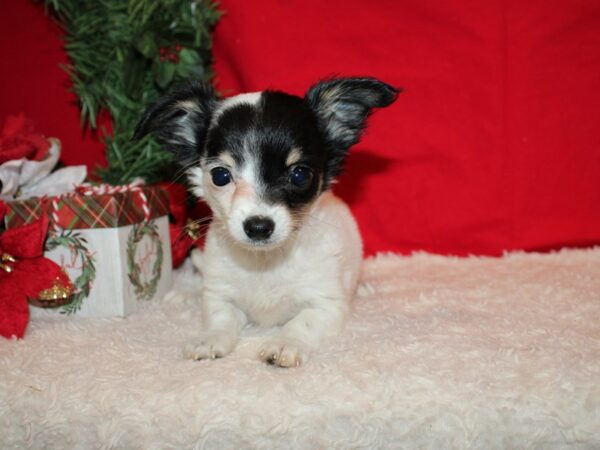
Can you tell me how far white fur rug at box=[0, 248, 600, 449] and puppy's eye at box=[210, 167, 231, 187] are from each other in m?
0.60

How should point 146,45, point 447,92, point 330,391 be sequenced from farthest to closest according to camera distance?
point 447,92 < point 146,45 < point 330,391

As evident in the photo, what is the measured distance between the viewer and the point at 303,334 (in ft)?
6.55

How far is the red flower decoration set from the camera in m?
2.35

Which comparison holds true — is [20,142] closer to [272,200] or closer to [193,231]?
[193,231]

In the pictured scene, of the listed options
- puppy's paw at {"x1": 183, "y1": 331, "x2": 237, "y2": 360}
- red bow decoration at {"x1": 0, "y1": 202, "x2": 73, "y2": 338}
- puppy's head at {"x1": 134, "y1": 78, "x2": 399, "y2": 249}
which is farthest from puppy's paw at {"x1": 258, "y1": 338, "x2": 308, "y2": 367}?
red bow decoration at {"x1": 0, "y1": 202, "x2": 73, "y2": 338}

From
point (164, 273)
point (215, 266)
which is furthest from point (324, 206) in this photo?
point (164, 273)

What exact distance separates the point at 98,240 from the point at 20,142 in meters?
0.58

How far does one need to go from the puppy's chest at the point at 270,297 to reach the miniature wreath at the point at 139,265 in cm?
46

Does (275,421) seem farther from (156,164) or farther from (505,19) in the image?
(505,19)

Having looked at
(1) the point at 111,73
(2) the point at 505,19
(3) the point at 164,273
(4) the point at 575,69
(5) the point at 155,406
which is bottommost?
(3) the point at 164,273

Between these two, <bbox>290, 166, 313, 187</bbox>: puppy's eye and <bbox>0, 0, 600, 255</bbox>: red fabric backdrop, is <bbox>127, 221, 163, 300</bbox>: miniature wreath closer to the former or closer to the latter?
<bbox>290, 166, 313, 187</bbox>: puppy's eye

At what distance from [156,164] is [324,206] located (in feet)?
3.30

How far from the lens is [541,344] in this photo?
184cm

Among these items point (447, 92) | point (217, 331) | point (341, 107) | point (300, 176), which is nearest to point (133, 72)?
point (341, 107)
